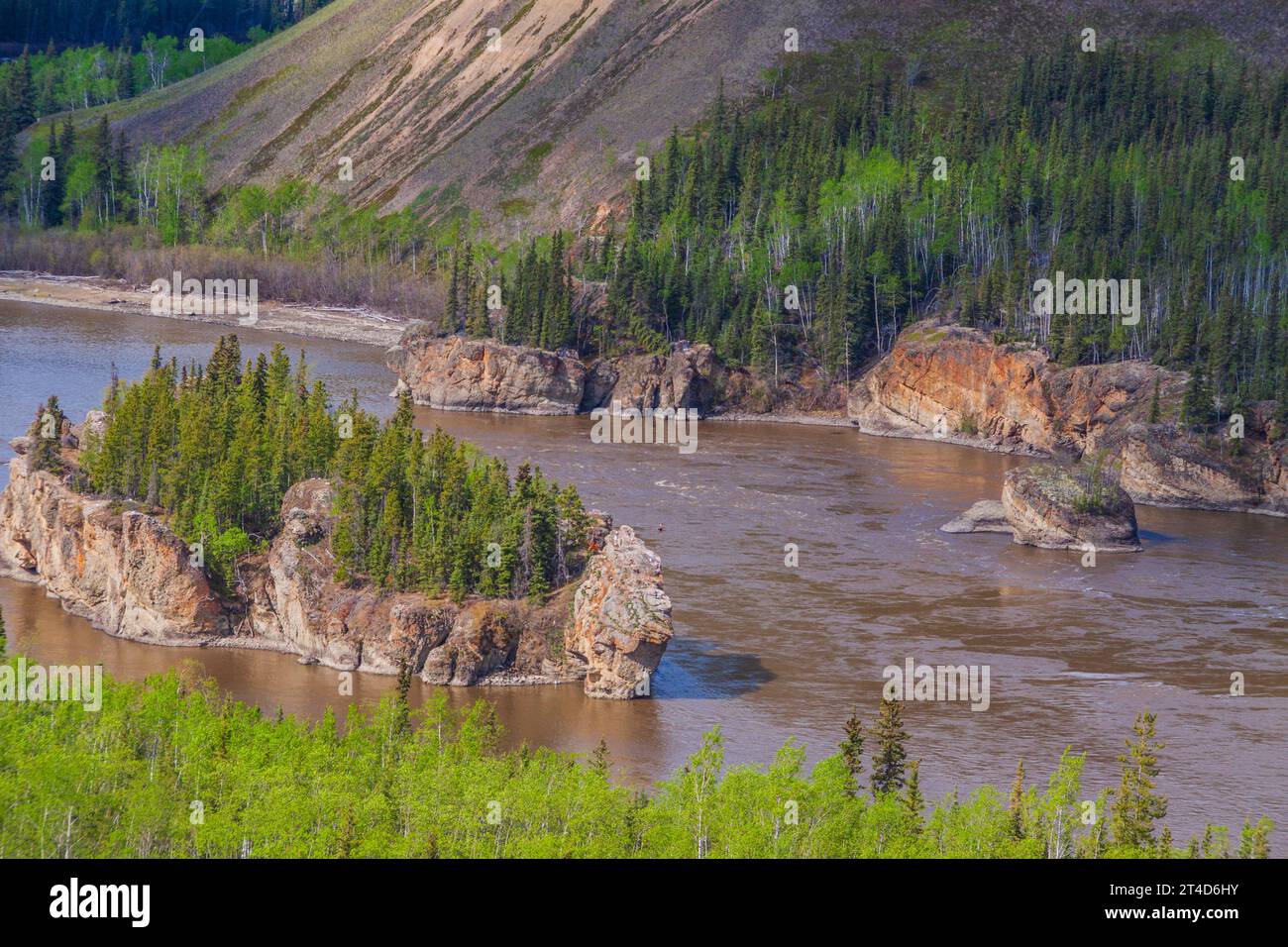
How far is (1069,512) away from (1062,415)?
3618 cm

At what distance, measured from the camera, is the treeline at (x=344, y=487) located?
224 ft

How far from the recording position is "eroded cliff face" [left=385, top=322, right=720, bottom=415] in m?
149

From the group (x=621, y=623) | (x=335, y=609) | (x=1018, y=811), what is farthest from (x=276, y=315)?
(x=1018, y=811)

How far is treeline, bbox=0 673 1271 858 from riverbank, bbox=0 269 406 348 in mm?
132807

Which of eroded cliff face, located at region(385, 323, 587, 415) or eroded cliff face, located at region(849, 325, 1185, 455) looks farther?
eroded cliff face, located at region(385, 323, 587, 415)

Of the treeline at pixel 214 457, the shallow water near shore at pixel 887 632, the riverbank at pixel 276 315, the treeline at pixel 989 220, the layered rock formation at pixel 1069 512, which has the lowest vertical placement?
the shallow water near shore at pixel 887 632

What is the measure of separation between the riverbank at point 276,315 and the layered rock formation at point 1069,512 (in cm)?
9231

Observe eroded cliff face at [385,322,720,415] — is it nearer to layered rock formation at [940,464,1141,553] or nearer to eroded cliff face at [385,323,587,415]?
eroded cliff face at [385,323,587,415]

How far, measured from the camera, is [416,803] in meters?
40.5

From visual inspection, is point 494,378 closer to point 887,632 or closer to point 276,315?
point 276,315

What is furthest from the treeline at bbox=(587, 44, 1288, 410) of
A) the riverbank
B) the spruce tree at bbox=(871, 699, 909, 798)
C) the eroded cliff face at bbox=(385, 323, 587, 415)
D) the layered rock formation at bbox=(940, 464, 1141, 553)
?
the spruce tree at bbox=(871, 699, 909, 798)

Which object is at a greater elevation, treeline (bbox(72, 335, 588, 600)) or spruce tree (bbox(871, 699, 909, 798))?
treeline (bbox(72, 335, 588, 600))

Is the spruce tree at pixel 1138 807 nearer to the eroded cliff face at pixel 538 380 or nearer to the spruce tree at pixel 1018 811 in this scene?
the spruce tree at pixel 1018 811

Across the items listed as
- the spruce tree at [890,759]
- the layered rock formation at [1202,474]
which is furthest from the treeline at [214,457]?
the layered rock formation at [1202,474]
